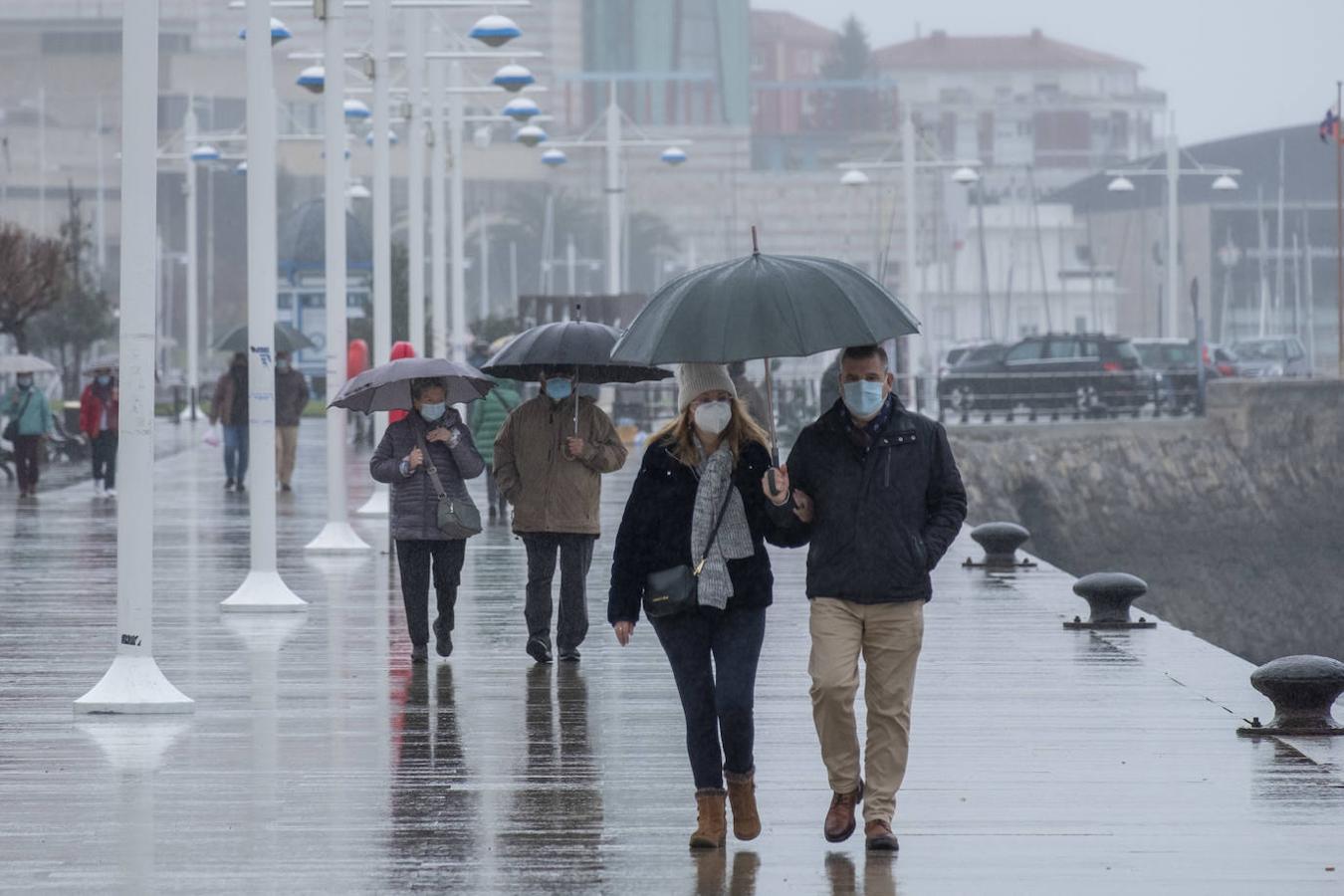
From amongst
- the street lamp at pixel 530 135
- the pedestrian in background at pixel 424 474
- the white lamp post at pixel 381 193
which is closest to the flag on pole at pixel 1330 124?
the street lamp at pixel 530 135

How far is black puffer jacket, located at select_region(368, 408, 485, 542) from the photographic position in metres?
12.6

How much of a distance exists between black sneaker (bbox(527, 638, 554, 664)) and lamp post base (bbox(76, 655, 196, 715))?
2.23 metres

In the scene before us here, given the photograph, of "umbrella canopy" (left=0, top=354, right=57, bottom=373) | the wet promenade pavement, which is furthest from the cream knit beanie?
"umbrella canopy" (left=0, top=354, right=57, bottom=373)

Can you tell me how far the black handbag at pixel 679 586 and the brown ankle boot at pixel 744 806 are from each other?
585mm

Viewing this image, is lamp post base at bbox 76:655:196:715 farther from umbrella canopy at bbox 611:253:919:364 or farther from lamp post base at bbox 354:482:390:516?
lamp post base at bbox 354:482:390:516

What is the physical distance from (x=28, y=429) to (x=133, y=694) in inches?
735

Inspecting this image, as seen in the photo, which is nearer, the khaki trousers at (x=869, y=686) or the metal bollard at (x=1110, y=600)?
the khaki trousers at (x=869, y=686)

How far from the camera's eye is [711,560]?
26.1ft

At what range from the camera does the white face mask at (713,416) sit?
7.99m

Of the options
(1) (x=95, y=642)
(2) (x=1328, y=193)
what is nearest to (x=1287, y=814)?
(1) (x=95, y=642)

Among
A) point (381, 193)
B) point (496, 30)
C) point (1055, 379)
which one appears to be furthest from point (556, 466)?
point (1055, 379)

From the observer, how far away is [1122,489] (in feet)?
174

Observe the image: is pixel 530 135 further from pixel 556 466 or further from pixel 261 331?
pixel 556 466

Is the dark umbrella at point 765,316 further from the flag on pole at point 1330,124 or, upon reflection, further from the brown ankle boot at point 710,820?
the flag on pole at point 1330,124
